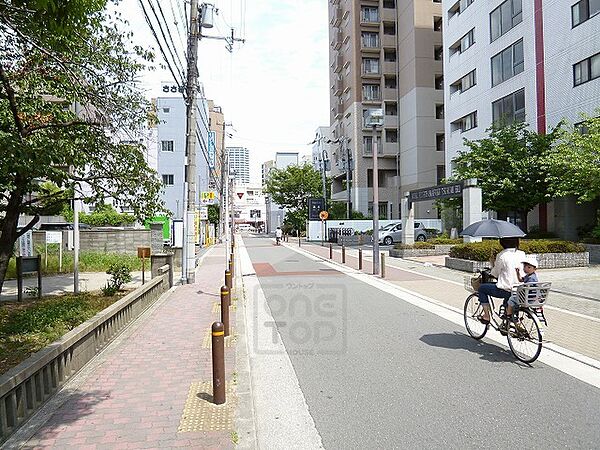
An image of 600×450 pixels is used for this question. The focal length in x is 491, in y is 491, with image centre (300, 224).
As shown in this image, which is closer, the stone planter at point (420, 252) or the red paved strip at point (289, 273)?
the red paved strip at point (289, 273)

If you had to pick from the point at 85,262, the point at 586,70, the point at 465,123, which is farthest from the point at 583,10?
the point at 85,262

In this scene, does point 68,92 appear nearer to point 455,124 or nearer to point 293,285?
point 293,285

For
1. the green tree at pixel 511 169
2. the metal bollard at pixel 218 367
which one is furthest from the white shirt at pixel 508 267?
the green tree at pixel 511 169

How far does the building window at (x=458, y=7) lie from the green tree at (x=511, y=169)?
1473cm

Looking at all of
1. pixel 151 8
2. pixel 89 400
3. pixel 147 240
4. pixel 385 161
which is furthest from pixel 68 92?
pixel 385 161

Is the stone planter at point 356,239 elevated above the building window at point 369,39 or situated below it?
below

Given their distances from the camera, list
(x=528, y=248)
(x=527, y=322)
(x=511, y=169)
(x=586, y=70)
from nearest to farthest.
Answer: (x=527, y=322)
(x=528, y=248)
(x=511, y=169)
(x=586, y=70)

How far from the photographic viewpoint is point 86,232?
23.5 metres

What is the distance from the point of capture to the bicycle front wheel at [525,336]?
6.12 metres

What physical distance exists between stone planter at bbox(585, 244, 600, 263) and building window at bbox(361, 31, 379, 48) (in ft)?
120

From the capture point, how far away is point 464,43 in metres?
35.1

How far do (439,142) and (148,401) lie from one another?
45471 millimetres

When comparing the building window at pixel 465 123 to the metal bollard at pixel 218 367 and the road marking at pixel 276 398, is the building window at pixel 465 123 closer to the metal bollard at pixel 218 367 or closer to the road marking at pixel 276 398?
the road marking at pixel 276 398

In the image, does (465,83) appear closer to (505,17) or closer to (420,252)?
(505,17)
